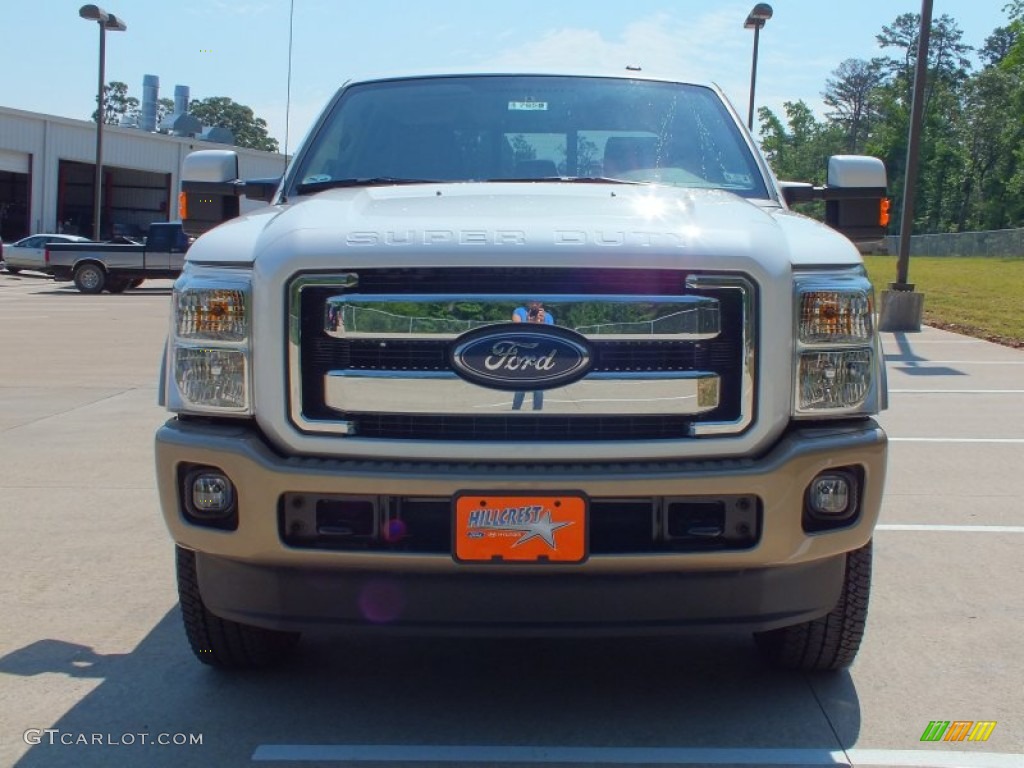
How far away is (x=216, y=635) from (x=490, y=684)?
2.75ft

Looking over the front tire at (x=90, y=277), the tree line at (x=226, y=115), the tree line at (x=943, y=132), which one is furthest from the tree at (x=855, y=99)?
the front tire at (x=90, y=277)

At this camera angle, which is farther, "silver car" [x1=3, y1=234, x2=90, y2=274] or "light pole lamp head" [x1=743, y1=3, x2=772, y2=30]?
"silver car" [x1=3, y1=234, x2=90, y2=274]

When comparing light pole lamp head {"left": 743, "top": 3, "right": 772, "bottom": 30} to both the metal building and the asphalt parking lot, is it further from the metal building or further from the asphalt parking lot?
the asphalt parking lot

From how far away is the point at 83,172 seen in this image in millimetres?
63844

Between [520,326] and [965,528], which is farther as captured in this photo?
[965,528]

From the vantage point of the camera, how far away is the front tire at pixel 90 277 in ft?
92.4

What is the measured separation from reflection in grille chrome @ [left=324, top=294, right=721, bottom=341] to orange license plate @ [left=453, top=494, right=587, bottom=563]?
0.43 meters

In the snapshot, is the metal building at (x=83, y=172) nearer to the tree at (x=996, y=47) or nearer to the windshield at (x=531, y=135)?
the windshield at (x=531, y=135)

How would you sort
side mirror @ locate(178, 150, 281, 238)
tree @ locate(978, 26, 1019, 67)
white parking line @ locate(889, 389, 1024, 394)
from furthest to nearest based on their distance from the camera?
tree @ locate(978, 26, 1019, 67), white parking line @ locate(889, 389, 1024, 394), side mirror @ locate(178, 150, 281, 238)

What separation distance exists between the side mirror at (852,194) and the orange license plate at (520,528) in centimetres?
213

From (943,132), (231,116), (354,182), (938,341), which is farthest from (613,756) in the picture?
(231,116)

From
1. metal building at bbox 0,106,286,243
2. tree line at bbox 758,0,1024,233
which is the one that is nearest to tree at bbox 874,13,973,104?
tree line at bbox 758,0,1024,233

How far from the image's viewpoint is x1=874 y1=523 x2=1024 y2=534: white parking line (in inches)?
233

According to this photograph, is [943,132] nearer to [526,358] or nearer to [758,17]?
[758,17]
